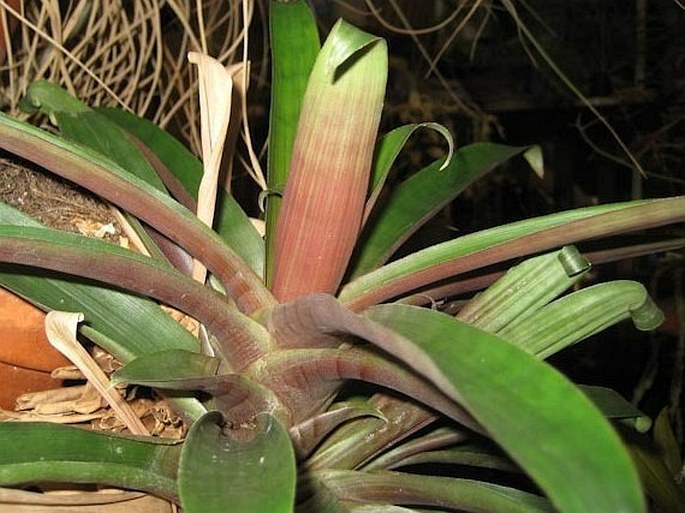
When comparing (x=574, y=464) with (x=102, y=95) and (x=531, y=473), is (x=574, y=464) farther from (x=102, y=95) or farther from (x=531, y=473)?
(x=102, y=95)

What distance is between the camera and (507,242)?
0.47m

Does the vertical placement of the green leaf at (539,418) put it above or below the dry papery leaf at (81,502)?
above

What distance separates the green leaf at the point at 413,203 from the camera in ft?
1.91

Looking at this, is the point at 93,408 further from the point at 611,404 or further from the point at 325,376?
the point at 611,404

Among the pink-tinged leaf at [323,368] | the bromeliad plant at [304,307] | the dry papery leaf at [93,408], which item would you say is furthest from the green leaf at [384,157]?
the dry papery leaf at [93,408]

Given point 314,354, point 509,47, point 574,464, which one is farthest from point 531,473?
Result: point 509,47

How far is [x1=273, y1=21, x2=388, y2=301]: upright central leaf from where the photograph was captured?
420 mm

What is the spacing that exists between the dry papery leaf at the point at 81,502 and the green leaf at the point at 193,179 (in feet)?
0.59

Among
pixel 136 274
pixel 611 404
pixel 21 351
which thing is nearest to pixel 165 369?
pixel 136 274

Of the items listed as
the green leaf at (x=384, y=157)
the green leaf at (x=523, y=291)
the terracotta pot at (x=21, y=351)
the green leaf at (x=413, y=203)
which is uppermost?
the green leaf at (x=384, y=157)

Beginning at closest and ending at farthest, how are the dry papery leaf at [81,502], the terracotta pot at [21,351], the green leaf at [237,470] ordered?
the green leaf at [237,470], the dry papery leaf at [81,502], the terracotta pot at [21,351]

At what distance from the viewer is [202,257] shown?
0.49 metres

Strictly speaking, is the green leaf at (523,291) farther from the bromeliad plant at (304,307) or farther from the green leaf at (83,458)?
the green leaf at (83,458)

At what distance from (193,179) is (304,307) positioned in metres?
0.25
